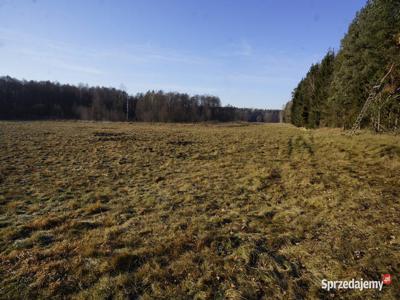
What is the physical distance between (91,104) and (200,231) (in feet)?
316

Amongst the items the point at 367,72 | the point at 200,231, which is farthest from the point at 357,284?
the point at 367,72

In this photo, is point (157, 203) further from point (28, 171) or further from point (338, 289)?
point (28, 171)

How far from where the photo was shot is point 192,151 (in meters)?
17.3

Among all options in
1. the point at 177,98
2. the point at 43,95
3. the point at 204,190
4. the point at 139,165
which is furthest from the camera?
the point at 177,98

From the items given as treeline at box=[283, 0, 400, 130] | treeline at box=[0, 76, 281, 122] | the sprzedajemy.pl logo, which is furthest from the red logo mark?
treeline at box=[0, 76, 281, 122]

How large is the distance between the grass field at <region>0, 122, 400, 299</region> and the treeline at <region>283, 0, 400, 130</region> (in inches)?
102

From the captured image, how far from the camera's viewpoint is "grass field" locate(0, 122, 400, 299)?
154 inches

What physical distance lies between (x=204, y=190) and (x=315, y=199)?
3641mm

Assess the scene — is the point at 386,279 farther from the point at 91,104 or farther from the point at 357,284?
the point at 91,104

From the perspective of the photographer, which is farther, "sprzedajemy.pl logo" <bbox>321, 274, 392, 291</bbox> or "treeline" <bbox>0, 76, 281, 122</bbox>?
"treeline" <bbox>0, 76, 281, 122</bbox>

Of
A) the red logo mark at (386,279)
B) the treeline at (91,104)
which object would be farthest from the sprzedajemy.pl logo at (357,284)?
the treeline at (91,104)

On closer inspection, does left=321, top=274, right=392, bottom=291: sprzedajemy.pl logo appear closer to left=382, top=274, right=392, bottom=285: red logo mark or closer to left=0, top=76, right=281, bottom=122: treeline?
left=382, top=274, right=392, bottom=285: red logo mark

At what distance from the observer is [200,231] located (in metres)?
5.68

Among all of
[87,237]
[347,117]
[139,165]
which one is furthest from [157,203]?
[347,117]
